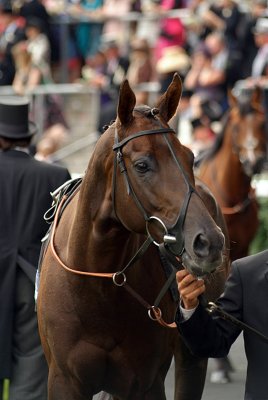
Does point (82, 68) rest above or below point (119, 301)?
below

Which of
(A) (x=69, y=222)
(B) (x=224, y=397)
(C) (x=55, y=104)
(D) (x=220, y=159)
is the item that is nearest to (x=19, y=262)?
(A) (x=69, y=222)

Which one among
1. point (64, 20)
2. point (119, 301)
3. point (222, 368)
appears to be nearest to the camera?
point (119, 301)

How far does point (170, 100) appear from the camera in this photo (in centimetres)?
565

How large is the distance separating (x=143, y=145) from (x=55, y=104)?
12.1 metres

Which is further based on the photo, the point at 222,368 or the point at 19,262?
the point at 222,368

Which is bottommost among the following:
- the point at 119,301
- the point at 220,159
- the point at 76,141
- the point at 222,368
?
the point at 76,141

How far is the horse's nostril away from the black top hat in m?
2.87

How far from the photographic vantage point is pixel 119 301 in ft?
19.5

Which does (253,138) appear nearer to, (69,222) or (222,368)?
(222,368)

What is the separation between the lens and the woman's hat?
16750mm

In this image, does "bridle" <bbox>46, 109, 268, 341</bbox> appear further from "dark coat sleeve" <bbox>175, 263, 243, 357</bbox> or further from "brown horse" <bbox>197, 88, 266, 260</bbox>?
"brown horse" <bbox>197, 88, 266, 260</bbox>

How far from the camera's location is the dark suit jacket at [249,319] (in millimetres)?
4898

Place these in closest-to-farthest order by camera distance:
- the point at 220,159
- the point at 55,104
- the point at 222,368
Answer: the point at 222,368 → the point at 220,159 → the point at 55,104

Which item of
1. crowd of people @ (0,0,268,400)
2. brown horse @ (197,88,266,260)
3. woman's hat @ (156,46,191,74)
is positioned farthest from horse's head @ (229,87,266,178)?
woman's hat @ (156,46,191,74)
